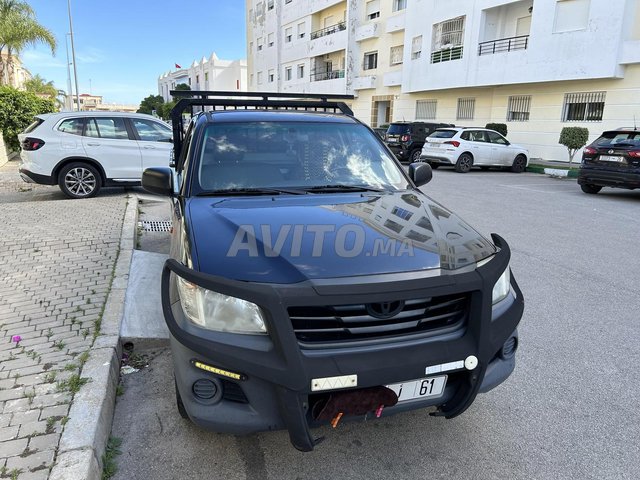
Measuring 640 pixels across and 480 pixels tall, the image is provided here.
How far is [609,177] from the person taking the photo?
10.8 metres

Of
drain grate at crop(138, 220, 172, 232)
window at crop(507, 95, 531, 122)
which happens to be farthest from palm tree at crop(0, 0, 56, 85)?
window at crop(507, 95, 531, 122)

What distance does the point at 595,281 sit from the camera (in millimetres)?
5270

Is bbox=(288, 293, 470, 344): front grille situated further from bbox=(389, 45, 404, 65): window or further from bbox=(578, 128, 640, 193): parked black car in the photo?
bbox=(389, 45, 404, 65): window

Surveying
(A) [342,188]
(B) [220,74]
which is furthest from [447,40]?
(B) [220,74]

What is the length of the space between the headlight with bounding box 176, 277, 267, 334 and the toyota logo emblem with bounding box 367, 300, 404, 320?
1.56 ft

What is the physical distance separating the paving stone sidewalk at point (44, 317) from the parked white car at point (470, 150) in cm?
1187

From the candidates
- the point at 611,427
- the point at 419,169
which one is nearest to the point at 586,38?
the point at 419,169

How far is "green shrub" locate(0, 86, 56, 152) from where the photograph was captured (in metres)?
15.8

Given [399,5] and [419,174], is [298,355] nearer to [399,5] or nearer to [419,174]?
[419,174]

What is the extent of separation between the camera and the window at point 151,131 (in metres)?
9.89

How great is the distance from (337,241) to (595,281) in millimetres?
4152

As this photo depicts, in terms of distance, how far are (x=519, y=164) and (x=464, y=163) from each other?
7.71 feet

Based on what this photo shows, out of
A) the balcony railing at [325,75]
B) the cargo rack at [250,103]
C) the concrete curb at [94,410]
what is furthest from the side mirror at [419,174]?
the balcony railing at [325,75]

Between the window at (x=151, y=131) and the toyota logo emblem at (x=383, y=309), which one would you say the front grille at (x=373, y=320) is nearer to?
the toyota logo emblem at (x=383, y=309)
